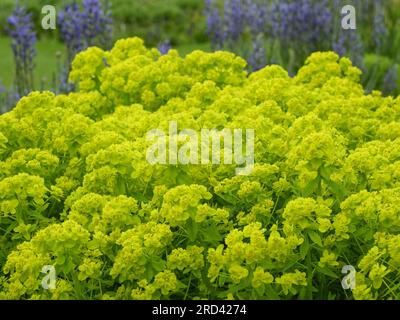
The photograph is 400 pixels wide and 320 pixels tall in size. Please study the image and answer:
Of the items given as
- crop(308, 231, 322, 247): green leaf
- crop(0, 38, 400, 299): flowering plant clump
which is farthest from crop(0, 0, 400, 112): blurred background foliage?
crop(308, 231, 322, 247): green leaf

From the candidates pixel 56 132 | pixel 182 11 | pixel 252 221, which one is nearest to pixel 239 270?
pixel 252 221

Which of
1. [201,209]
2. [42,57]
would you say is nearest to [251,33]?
[42,57]

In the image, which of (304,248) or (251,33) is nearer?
(304,248)

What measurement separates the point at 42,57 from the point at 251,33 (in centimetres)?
432

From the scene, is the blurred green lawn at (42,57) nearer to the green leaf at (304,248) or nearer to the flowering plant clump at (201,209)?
the flowering plant clump at (201,209)

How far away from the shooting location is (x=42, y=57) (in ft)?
38.3

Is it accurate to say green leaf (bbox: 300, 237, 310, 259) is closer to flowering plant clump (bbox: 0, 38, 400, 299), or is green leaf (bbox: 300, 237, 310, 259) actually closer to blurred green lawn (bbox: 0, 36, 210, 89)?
flowering plant clump (bbox: 0, 38, 400, 299)

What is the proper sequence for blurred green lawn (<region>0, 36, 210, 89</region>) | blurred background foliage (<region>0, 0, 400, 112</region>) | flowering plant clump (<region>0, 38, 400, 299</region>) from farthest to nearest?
blurred green lawn (<region>0, 36, 210, 89</region>) < blurred background foliage (<region>0, 0, 400, 112</region>) < flowering plant clump (<region>0, 38, 400, 299</region>)

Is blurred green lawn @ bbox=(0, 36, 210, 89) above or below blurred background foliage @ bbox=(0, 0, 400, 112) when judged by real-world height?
below

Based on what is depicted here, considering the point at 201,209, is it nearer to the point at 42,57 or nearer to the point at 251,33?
the point at 251,33

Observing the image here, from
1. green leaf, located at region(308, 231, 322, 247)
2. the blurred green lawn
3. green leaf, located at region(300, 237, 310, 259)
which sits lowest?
the blurred green lawn

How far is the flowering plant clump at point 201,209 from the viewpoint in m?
2.81

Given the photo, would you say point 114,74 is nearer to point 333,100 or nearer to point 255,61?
point 333,100

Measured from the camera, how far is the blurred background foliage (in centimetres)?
746
